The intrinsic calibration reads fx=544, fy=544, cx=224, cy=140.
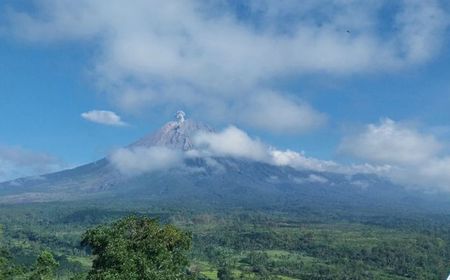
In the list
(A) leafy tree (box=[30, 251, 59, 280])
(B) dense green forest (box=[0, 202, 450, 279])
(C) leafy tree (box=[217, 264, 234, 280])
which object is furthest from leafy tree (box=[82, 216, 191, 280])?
(C) leafy tree (box=[217, 264, 234, 280])

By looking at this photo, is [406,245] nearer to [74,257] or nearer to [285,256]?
[285,256]

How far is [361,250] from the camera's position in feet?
458

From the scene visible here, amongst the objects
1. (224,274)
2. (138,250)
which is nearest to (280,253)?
(224,274)

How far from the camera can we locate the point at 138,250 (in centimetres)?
2958

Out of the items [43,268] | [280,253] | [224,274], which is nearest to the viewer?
[43,268]

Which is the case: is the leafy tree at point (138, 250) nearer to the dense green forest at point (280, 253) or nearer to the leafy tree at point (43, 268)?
the leafy tree at point (43, 268)

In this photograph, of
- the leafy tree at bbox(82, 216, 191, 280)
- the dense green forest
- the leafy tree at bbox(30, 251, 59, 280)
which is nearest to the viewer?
the leafy tree at bbox(82, 216, 191, 280)

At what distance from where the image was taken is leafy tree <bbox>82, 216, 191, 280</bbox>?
84.5ft

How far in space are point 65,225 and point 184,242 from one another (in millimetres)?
176455

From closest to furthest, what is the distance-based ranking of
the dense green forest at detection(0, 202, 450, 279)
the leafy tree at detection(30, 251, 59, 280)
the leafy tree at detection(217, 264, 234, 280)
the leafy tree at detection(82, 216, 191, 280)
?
the leafy tree at detection(82, 216, 191, 280)
the leafy tree at detection(30, 251, 59, 280)
the leafy tree at detection(217, 264, 234, 280)
the dense green forest at detection(0, 202, 450, 279)

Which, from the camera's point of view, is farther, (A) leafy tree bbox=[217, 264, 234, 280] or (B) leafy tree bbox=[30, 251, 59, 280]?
(A) leafy tree bbox=[217, 264, 234, 280]

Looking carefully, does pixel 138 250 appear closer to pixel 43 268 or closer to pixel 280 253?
pixel 43 268

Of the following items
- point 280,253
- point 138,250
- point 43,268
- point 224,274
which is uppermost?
point 138,250

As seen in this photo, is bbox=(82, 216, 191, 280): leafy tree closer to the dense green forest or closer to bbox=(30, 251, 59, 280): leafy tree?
bbox=(30, 251, 59, 280): leafy tree
